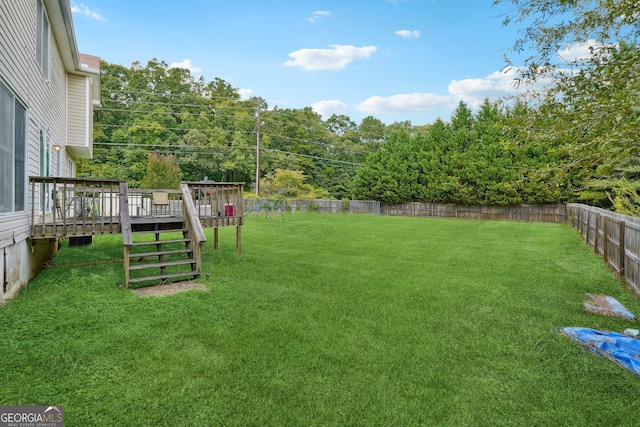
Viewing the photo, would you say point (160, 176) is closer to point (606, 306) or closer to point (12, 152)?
point (12, 152)

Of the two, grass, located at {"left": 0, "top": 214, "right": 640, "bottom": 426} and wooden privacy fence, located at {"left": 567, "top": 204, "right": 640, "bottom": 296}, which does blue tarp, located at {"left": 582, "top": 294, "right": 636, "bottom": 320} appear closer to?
grass, located at {"left": 0, "top": 214, "right": 640, "bottom": 426}

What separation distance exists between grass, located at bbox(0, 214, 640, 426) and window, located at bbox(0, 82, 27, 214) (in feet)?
4.18

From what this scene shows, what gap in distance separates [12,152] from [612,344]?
7.35 metres

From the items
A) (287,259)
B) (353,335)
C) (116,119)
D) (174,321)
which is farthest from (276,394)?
(116,119)

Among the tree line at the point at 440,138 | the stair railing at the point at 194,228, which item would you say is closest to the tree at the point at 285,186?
the tree line at the point at 440,138

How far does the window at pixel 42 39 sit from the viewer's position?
631 cm

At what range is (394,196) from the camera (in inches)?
1067

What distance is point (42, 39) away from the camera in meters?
6.68

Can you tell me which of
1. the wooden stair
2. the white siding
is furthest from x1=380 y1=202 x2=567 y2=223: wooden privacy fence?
the white siding

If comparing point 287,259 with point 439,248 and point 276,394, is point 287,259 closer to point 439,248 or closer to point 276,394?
point 439,248

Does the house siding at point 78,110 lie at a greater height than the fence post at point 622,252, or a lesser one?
greater

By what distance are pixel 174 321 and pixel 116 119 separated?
36.2 meters

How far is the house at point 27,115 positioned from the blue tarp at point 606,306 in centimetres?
739

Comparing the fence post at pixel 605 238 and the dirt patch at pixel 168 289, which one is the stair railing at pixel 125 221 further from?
the fence post at pixel 605 238
